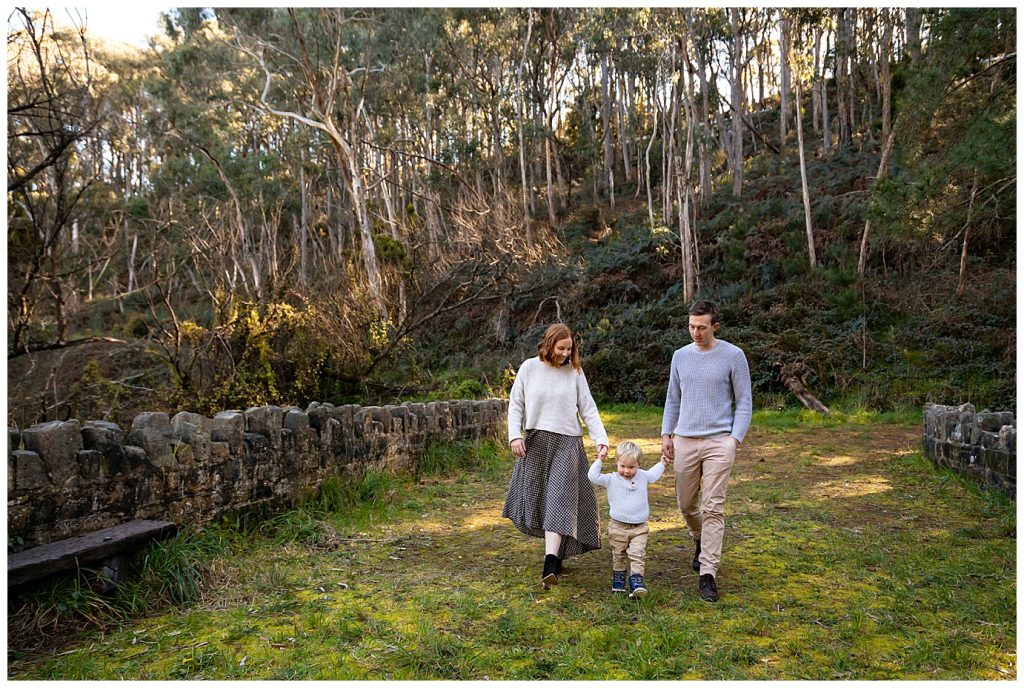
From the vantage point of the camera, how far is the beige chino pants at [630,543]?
4258 millimetres

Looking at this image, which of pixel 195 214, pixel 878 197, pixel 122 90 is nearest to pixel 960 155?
pixel 878 197

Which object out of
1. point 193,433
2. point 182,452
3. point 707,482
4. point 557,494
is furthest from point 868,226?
point 182,452

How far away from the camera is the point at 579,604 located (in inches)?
162

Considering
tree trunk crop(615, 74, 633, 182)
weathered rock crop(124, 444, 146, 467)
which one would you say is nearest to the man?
weathered rock crop(124, 444, 146, 467)

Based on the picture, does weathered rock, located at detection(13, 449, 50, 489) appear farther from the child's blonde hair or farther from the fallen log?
the fallen log

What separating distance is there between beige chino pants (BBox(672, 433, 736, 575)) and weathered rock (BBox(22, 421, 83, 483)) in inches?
135

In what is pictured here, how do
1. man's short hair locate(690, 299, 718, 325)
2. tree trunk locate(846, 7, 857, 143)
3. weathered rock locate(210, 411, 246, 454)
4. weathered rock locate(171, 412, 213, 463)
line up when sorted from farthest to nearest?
tree trunk locate(846, 7, 857, 143), weathered rock locate(210, 411, 246, 454), weathered rock locate(171, 412, 213, 463), man's short hair locate(690, 299, 718, 325)

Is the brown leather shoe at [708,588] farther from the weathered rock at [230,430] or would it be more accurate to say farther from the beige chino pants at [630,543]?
the weathered rock at [230,430]

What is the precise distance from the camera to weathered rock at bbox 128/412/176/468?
4.56 meters

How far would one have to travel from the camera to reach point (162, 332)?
27.8ft

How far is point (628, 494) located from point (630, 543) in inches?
11.6

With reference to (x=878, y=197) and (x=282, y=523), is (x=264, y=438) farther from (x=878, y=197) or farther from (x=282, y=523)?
(x=878, y=197)

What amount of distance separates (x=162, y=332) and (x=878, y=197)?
11.4m

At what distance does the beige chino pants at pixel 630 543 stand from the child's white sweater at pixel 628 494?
56 mm
